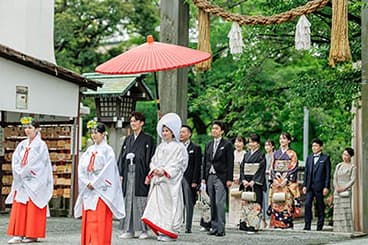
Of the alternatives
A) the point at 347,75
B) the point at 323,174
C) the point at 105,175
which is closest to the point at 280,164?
the point at 323,174

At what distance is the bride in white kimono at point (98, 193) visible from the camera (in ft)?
31.8

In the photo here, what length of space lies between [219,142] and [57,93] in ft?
16.4

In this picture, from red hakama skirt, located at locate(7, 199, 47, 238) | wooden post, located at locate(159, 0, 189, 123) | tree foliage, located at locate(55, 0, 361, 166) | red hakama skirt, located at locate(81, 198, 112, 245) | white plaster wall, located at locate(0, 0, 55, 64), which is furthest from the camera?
white plaster wall, located at locate(0, 0, 55, 64)

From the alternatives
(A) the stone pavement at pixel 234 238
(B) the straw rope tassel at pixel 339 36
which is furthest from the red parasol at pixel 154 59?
(A) the stone pavement at pixel 234 238

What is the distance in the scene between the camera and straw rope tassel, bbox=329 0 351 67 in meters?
10.3

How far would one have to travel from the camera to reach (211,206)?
1218cm

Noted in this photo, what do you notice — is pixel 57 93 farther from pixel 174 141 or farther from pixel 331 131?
pixel 331 131

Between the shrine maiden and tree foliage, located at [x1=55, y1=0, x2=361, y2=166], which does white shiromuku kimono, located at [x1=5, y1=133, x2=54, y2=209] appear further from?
tree foliage, located at [x1=55, y1=0, x2=361, y2=166]

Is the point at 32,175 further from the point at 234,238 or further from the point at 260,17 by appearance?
the point at 260,17

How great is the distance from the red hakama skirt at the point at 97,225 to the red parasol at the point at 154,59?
1.96 metres

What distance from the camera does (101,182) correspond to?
32.4ft

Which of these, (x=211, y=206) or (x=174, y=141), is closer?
(x=174, y=141)

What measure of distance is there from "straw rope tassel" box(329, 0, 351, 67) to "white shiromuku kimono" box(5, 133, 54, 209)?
4.56 meters

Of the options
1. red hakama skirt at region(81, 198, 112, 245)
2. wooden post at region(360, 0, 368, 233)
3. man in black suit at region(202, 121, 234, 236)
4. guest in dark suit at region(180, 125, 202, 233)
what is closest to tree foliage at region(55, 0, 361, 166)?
wooden post at region(360, 0, 368, 233)
